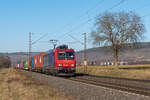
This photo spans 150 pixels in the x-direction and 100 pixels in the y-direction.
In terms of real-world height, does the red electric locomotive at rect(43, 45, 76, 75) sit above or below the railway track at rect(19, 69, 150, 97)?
above

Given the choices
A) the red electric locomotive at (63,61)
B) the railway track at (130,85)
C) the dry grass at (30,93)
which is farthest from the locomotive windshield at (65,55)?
the dry grass at (30,93)

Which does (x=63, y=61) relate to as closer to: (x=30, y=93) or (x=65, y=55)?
(x=65, y=55)

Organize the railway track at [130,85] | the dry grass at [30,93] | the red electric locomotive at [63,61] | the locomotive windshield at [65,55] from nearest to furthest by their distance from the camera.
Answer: the dry grass at [30,93], the railway track at [130,85], the red electric locomotive at [63,61], the locomotive windshield at [65,55]

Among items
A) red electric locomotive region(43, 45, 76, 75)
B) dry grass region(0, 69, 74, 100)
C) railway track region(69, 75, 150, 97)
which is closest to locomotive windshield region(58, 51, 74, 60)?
red electric locomotive region(43, 45, 76, 75)

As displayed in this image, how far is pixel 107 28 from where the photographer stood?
4738cm

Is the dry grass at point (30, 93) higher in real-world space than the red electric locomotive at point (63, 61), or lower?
lower

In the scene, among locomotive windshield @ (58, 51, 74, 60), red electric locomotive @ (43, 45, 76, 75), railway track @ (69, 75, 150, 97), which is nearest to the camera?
railway track @ (69, 75, 150, 97)

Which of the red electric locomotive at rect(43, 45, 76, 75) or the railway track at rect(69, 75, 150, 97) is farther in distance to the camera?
the red electric locomotive at rect(43, 45, 76, 75)

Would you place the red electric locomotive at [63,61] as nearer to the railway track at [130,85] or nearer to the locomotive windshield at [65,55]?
the locomotive windshield at [65,55]

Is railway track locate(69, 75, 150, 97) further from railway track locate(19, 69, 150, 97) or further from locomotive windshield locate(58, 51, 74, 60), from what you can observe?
locomotive windshield locate(58, 51, 74, 60)

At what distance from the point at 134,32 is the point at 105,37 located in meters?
5.71

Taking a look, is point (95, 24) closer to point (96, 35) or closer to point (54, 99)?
point (96, 35)

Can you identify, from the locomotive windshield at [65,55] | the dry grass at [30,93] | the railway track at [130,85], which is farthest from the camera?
the locomotive windshield at [65,55]

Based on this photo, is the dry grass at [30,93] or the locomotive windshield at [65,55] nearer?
the dry grass at [30,93]
